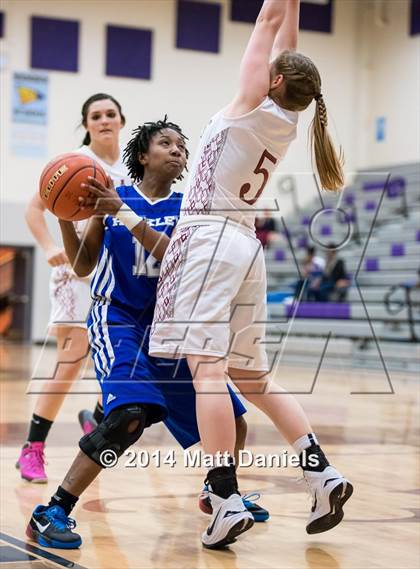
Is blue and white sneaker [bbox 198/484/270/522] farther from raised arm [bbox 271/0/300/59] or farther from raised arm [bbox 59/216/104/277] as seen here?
raised arm [bbox 271/0/300/59]

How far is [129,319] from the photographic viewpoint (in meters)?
3.41

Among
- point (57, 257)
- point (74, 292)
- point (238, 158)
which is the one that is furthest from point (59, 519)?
point (74, 292)

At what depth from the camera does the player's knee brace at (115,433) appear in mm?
3186

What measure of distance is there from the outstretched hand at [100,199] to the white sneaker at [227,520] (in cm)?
96

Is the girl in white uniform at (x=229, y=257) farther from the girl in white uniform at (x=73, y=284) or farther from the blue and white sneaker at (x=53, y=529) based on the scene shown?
the girl in white uniform at (x=73, y=284)

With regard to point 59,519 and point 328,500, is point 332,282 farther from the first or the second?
point 59,519

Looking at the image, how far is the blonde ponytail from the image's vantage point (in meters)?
3.39

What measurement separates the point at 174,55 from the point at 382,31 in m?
4.16

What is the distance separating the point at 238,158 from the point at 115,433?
95cm

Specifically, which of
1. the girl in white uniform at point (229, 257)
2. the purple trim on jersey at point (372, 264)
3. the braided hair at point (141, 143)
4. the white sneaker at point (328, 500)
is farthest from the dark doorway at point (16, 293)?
the white sneaker at point (328, 500)

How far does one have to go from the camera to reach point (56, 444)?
5418mm

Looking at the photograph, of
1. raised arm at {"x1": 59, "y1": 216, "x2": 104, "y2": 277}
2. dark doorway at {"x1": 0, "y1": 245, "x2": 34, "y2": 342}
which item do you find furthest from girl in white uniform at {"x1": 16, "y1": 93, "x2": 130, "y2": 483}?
dark doorway at {"x1": 0, "y1": 245, "x2": 34, "y2": 342}

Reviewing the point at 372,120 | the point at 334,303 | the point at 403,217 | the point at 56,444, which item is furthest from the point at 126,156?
the point at 372,120

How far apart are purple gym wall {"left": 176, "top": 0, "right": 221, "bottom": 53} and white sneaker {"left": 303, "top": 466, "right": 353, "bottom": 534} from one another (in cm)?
1605
